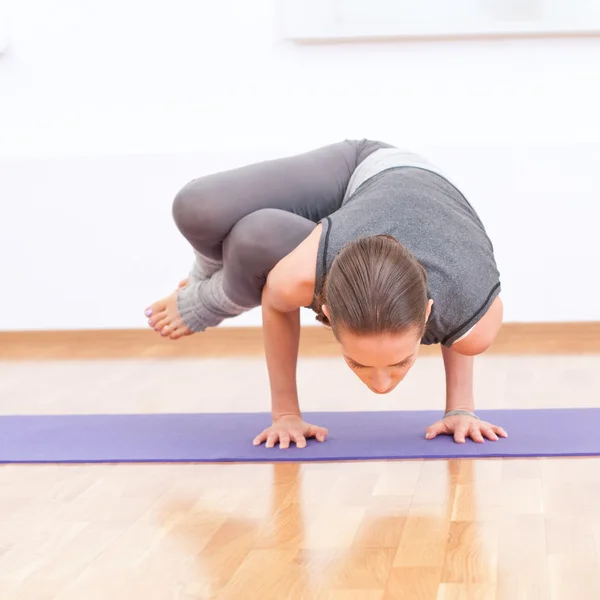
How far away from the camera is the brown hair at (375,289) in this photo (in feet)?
4.67

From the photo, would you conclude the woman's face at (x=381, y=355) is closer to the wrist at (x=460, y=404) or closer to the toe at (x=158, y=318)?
the wrist at (x=460, y=404)

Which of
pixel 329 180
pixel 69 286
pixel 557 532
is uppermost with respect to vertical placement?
pixel 329 180

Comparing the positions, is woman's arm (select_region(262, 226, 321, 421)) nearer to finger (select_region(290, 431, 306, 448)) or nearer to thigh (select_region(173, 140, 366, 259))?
finger (select_region(290, 431, 306, 448))

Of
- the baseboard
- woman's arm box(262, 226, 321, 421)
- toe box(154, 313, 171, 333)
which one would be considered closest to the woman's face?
woman's arm box(262, 226, 321, 421)

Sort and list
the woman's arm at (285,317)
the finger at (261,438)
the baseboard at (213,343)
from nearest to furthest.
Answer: the woman's arm at (285,317)
the finger at (261,438)
the baseboard at (213,343)

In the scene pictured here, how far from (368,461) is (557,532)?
1.61 feet

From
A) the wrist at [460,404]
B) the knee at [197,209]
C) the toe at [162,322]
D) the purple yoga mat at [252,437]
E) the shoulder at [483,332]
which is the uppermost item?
the knee at [197,209]

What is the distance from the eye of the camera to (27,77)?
358 cm

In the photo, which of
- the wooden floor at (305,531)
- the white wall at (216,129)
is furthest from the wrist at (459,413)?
the white wall at (216,129)

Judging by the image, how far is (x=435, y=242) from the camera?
5.41ft

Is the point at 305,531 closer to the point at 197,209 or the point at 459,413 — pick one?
the point at 459,413

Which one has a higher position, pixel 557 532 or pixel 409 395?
pixel 557 532

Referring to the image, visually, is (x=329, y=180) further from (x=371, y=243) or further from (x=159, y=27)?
(x=159, y=27)

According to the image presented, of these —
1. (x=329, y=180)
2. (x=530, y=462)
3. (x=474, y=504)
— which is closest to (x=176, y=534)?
(x=474, y=504)
